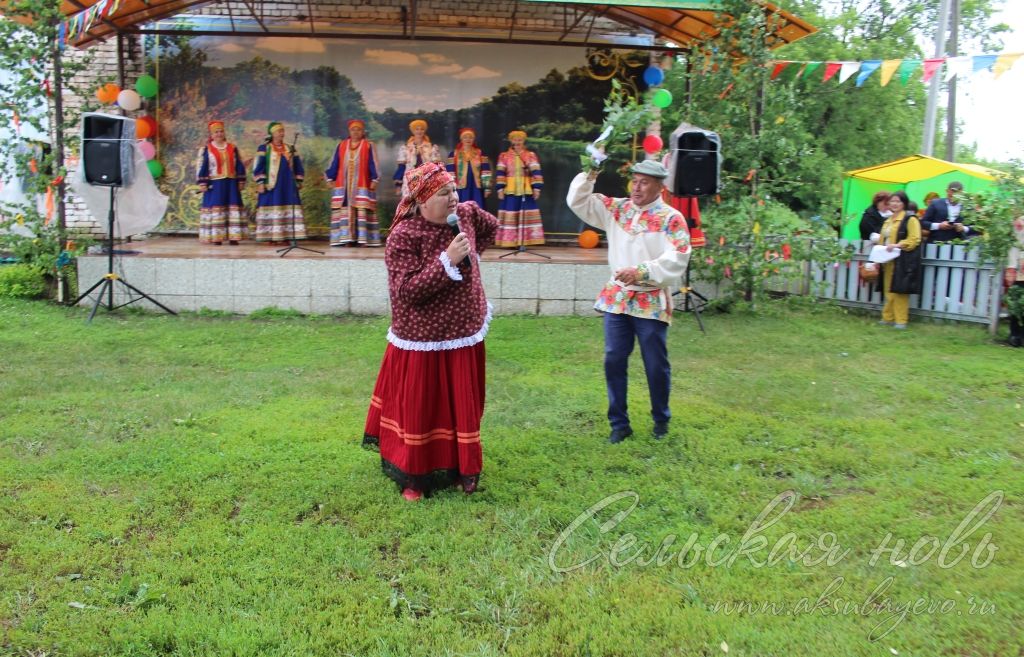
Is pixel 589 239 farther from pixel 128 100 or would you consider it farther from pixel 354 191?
pixel 128 100

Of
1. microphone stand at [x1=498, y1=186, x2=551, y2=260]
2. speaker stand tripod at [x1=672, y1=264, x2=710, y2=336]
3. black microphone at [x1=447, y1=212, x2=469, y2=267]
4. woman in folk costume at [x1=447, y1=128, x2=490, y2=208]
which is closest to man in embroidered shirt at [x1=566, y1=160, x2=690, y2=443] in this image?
black microphone at [x1=447, y1=212, x2=469, y2=267]

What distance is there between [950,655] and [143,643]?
278 cm

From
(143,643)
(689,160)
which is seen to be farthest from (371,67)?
(143,643)

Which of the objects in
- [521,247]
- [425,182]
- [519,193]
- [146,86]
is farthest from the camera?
[146,86]

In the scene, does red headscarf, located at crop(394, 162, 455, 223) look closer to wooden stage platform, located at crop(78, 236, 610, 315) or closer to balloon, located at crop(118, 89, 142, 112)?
wooden stage platform, located at crop(78, 236, 610, 315)

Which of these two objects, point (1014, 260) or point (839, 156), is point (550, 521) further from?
point (839, 156)

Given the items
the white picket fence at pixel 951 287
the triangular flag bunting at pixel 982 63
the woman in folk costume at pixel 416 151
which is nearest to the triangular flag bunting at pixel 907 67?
the triangular flag bunting at pixel 982 63

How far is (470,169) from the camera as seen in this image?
11.0 m

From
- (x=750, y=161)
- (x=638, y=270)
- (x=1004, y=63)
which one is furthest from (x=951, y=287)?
(x=638, y=270)

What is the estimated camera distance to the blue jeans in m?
4.75

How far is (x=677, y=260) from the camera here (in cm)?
453

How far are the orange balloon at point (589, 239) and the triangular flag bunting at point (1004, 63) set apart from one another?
17.4 feet

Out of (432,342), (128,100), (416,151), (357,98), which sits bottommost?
(432,342)

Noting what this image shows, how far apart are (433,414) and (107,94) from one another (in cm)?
893
